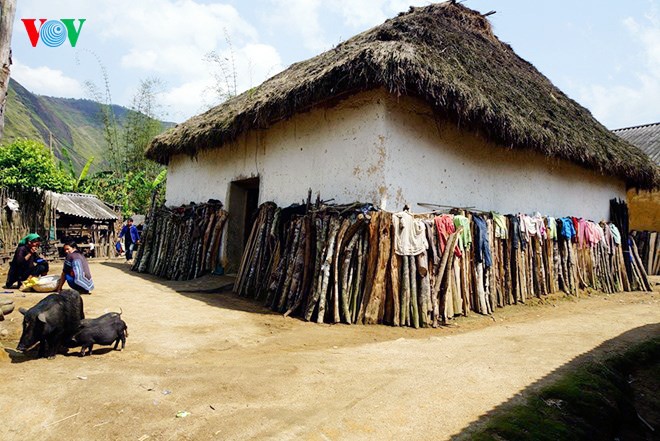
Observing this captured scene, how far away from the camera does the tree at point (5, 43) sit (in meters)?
3.83

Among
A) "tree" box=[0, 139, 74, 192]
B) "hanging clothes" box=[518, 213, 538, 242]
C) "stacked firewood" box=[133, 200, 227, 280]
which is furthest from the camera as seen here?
"tree" box=[0, 139, 74, 192]

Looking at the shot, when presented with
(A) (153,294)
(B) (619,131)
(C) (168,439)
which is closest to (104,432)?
(C) (168,439)

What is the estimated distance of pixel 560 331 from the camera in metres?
5.23

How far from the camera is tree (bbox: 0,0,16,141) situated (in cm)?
383

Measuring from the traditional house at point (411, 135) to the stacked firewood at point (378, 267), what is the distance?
1.73ft

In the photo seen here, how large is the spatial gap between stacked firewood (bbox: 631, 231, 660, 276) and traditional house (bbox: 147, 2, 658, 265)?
11.2 feet

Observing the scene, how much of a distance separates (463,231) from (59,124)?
63096 millimetres

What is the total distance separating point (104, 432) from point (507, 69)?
9.43 metres

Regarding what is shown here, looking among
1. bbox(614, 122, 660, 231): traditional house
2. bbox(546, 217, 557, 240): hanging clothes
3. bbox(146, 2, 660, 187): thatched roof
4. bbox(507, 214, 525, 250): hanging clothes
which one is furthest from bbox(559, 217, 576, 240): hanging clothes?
bbox(614, 122, 660, 231): traditional house

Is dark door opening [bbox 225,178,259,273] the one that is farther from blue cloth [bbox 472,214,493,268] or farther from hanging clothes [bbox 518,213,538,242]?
hanging clothes [bbox 518,213,538,242]

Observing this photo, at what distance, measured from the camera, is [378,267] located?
17.6 feet

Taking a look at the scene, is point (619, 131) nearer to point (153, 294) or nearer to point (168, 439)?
point (153, 294)

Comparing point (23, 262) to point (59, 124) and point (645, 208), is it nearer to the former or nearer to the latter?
point (645, 208)

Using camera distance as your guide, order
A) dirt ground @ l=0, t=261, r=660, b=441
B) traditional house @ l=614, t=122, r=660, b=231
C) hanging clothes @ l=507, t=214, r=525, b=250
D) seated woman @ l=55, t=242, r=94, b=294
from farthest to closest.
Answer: traditional house @ l=614, t=122, r=660, b=231 → hanging clothes @ l=507, t=214, r=525, b=250 → seated woman @ l=55, t=242, r=94, b=294 → dirt ground @ l=0, t=261, r=660, b=441
